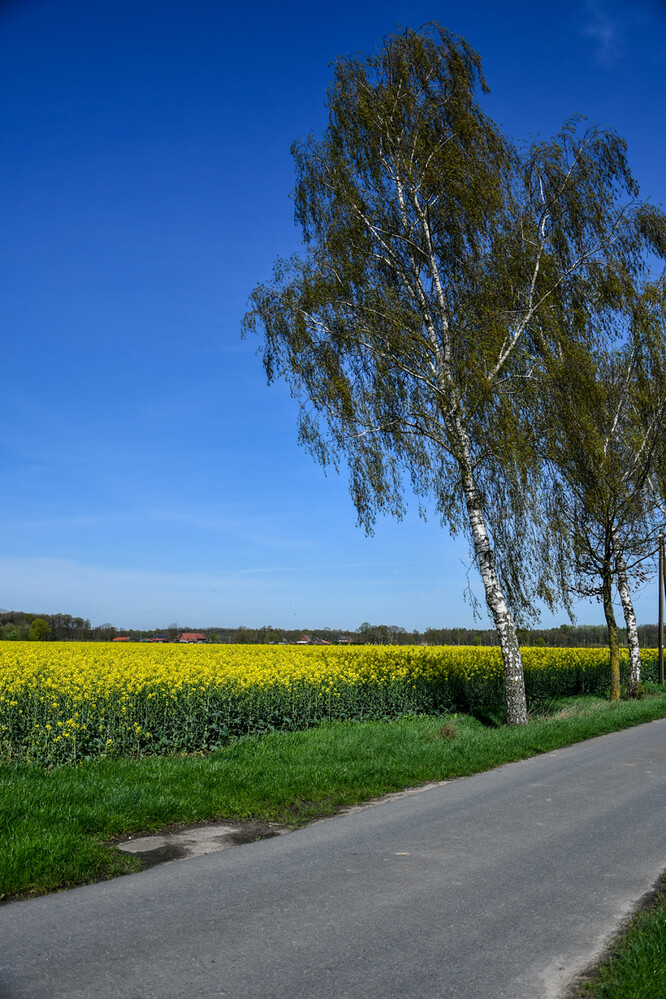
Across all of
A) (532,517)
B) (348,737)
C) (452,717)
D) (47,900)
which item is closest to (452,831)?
(47,900)

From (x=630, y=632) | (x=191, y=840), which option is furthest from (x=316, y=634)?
(x=191, y=840)

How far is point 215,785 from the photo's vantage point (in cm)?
828

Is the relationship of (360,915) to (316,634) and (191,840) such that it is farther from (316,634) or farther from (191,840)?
(316,634)

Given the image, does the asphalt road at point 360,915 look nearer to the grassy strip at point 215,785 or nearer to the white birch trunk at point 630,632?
the grassy strip at point 215,785

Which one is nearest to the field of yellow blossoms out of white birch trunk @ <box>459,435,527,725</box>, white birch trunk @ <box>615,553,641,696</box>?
white birch trunk @ <box>459,435,527,725</box>

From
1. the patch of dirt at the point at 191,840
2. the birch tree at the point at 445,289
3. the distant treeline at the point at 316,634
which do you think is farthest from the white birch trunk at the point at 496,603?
the distant treeline at the point at 316,634

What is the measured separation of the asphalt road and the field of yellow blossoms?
5.25m

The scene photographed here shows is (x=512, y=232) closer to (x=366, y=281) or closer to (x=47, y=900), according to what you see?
(x=366, y=281)

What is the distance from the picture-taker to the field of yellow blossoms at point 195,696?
11094 millimetres

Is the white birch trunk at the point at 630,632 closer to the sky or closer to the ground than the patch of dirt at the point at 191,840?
closer to the sky

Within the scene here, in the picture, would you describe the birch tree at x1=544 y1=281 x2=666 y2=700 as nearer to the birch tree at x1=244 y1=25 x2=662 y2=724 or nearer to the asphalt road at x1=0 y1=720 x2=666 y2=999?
the birch tree at x1=244 y1=25 x2=662 y2=724

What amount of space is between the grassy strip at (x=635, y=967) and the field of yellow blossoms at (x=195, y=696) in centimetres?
815

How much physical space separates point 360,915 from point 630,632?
986 inches

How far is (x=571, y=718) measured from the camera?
16.1 meters
